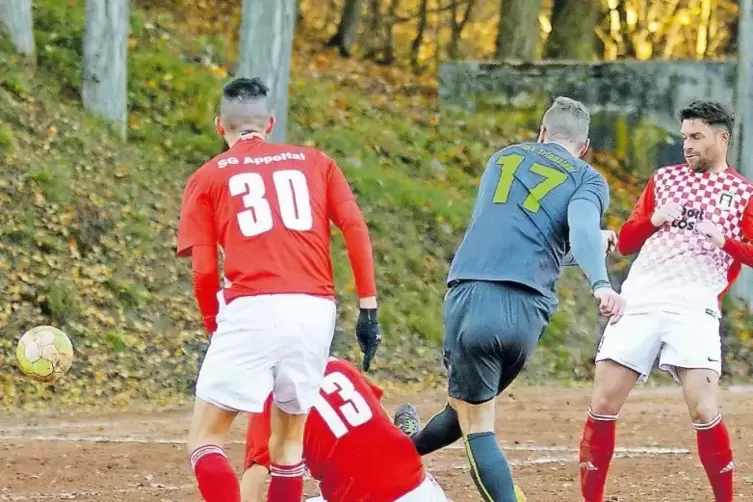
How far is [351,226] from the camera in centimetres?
634

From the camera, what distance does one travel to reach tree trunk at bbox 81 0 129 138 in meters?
17.4

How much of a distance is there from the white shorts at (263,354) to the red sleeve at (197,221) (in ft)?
1.02

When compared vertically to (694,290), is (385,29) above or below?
above

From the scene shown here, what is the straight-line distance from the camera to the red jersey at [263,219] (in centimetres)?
609

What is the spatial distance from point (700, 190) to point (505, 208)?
133cm

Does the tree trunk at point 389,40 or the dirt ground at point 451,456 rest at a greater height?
the tree trunk at point 389,40

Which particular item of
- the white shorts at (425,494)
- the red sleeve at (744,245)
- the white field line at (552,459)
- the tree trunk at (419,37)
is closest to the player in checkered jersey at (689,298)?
the red sleeve at (744,245)

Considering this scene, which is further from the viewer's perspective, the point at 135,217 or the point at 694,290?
the point at 135,217

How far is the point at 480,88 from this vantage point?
23281mm

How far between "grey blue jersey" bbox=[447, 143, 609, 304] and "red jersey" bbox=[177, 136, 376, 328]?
683 mm

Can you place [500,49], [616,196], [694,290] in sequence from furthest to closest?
[500,49], [616,196], [694,290]

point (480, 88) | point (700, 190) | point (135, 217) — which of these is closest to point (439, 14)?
point (480, 88)

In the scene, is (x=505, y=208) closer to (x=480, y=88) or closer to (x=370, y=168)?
(x=370, y=168)

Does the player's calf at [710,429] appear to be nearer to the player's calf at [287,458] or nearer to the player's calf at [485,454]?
the player's calf at [485,454]
